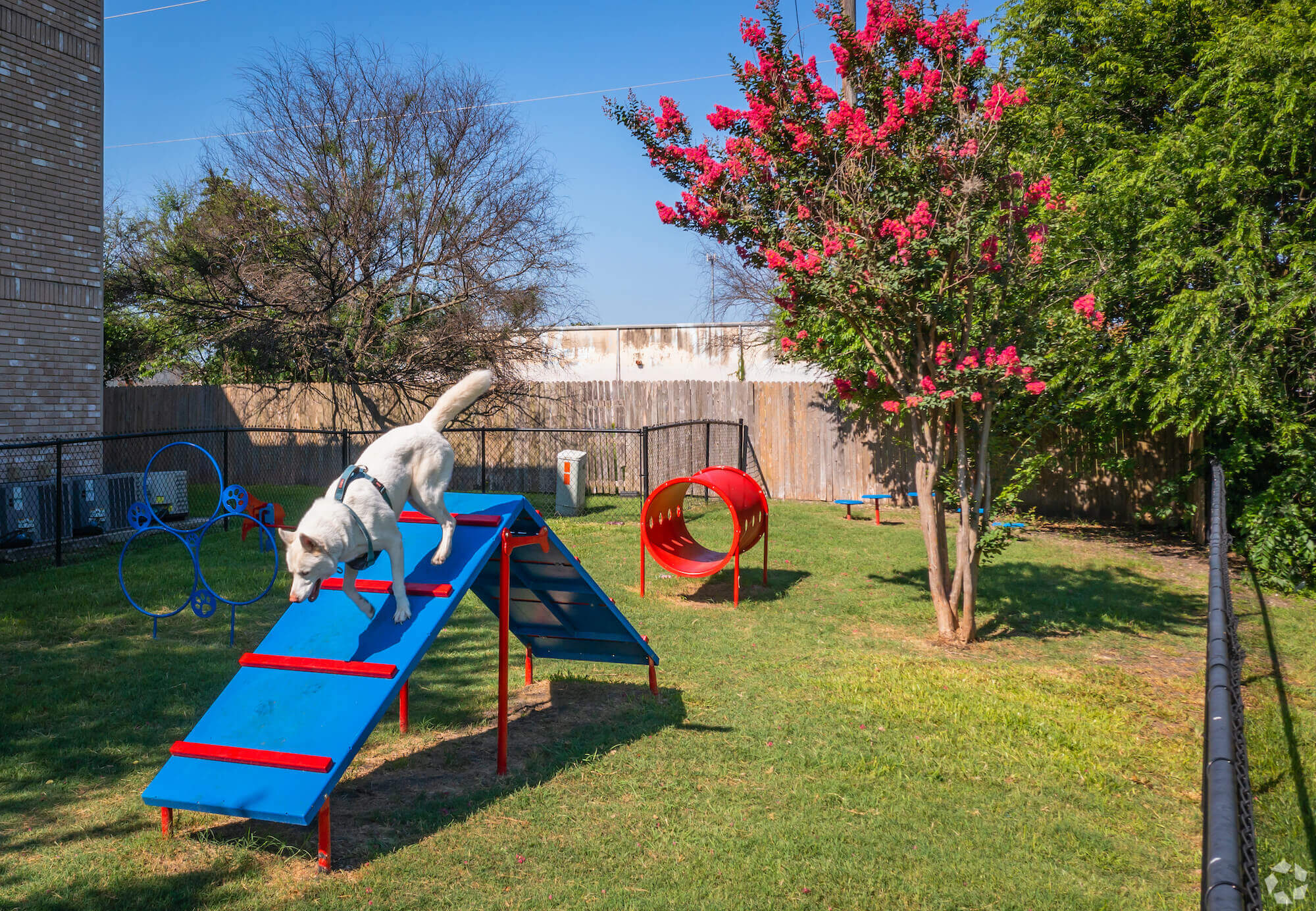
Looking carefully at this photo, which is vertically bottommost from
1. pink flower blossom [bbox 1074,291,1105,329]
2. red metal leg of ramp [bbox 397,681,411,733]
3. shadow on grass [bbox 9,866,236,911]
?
shadow on grass [bbox 9,866,236,911]

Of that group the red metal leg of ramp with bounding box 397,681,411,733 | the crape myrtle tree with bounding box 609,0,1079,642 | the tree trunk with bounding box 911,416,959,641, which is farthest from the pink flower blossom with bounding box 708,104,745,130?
the red metal leg of ramp with bounding box 397,681,411,733

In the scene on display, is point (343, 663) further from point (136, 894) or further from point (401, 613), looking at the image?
point (136, 894)

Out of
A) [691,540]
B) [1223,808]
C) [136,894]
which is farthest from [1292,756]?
[691,540]

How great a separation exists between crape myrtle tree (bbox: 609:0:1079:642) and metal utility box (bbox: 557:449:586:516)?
24.8 feet

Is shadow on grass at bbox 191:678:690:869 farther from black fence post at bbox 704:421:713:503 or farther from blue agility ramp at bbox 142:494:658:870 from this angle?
black fence post at bbox 704:421:713:503

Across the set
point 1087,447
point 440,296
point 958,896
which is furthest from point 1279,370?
point 440,296

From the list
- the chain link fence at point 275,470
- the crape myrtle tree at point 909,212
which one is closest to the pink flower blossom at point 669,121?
the crape myrtle tree at point 909,212

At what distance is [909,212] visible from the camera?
6.73 meters

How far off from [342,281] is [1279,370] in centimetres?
1566

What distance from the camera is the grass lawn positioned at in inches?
138

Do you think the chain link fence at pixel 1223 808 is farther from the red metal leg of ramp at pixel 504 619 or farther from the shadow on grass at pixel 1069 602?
the shadow on grass at pixel 1069 602

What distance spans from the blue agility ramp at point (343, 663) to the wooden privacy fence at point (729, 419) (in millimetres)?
10534

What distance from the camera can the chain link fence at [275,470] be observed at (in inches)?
407

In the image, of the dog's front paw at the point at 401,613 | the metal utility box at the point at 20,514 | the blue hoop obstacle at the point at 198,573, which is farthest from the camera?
the metal utility box at the point at 20,514
